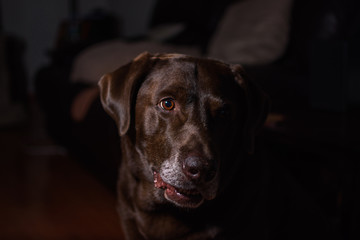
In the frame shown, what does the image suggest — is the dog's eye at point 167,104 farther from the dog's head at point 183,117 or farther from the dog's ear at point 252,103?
the dog's ear at point 252,103

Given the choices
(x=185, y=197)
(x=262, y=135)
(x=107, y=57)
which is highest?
(x=185, y=197)

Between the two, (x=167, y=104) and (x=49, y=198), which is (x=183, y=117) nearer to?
(x=167, y=104)

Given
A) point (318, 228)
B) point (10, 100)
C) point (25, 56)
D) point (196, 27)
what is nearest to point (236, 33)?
point (196, 27)

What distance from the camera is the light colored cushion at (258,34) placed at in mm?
2316

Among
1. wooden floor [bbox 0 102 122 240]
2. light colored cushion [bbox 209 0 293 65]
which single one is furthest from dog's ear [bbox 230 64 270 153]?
wooden floor [bbox 0 102 122 240]

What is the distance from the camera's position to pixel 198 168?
41.3 inches

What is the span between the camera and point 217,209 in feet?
4.07

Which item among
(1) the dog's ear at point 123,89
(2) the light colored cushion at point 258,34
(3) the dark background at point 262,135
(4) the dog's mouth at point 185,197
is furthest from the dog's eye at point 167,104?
(2) the light colored cushion at point 258,34

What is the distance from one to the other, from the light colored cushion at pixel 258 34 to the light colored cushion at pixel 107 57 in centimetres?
34

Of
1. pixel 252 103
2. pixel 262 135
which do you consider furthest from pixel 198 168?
pixel 262 135

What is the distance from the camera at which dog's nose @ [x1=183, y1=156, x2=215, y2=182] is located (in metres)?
1.05

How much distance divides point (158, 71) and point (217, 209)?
1.58ft

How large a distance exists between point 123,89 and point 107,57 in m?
1.41

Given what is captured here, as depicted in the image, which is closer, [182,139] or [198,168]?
[198,168]
